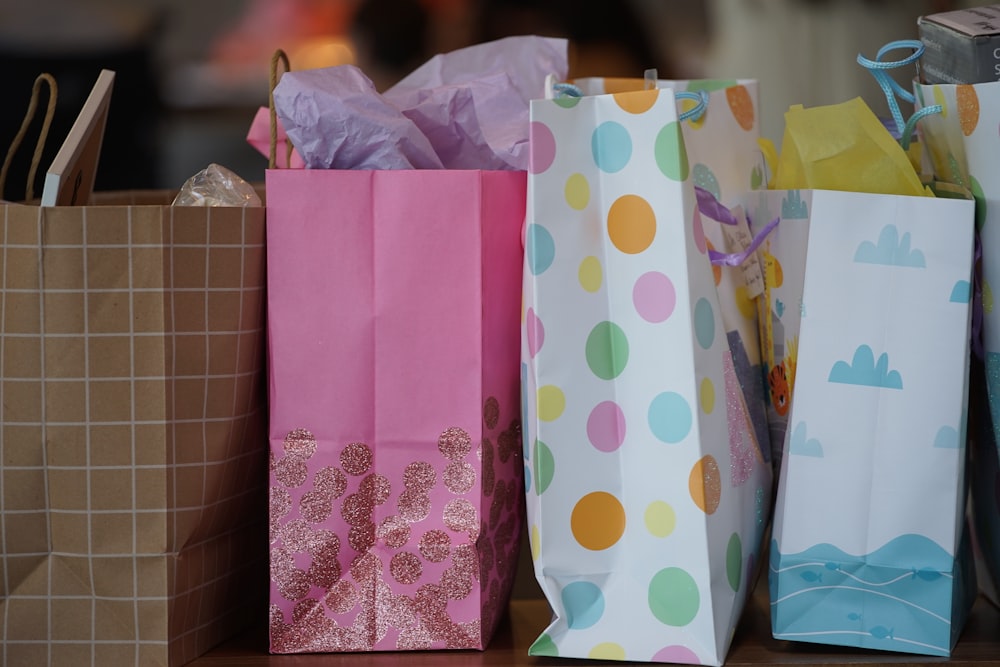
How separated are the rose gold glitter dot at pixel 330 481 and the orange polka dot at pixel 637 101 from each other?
38cm

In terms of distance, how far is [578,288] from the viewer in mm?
783

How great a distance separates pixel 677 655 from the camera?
→ 78 cm

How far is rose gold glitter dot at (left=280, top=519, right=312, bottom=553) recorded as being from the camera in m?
0.82

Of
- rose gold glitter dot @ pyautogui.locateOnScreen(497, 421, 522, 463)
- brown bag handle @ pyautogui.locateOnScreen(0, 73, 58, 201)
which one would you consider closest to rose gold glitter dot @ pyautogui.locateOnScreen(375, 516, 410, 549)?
rose gold glitter dot @ pyautogui.locateOnScreen(497, 421, 522, 463)

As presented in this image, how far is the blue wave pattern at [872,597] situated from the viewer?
788mm

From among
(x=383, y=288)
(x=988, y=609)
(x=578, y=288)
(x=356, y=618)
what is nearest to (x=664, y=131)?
(x=578, y=288)

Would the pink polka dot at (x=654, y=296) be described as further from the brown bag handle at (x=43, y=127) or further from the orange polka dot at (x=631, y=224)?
the brown bag handle at (x=43, y=127)

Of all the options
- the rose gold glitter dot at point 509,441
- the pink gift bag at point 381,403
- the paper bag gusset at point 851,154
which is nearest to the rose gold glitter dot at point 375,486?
the pink gift bag at point 381,403

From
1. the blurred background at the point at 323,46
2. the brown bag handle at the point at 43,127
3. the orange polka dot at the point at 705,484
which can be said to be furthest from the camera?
the blurred background at the point at 323,46

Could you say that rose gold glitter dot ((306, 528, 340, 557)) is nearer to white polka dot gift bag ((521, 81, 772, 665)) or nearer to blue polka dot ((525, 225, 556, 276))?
white polka dot gift bag ((521, 81, 772, 665))

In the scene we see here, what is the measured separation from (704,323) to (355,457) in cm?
31

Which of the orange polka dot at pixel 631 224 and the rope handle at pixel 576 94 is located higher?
the rope handle at pixel 576 94

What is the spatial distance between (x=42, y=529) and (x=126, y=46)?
5.85 feet

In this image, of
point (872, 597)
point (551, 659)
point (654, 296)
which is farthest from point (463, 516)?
point (872, 597)
